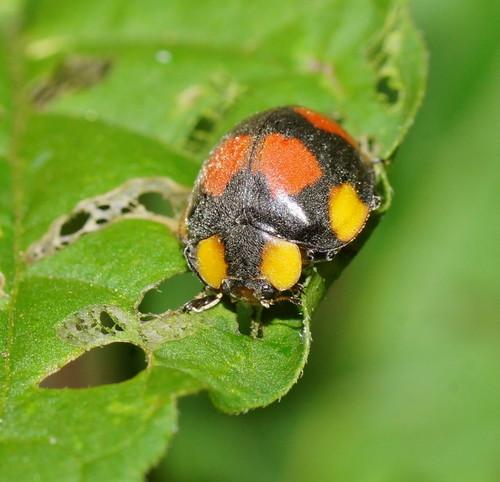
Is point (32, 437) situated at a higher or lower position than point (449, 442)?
higher

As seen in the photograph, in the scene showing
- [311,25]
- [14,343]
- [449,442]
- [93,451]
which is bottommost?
[449,442]

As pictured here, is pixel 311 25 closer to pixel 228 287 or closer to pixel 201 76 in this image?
pixel 201 76

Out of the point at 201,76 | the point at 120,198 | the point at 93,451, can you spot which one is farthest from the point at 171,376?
the point at 201,76

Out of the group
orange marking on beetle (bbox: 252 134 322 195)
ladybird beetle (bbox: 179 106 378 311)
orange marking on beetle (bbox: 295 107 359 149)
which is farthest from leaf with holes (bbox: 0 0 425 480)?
orange marking on beetle (bbox: 252 134 322 195)

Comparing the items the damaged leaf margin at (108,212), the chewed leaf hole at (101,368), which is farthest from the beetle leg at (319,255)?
the chewed leaf hole at (101,368)

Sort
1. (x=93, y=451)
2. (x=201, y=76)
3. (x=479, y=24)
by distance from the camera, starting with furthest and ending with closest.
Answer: (x=479, y=24) → (x=201, y=76) → (x=93, y=451)

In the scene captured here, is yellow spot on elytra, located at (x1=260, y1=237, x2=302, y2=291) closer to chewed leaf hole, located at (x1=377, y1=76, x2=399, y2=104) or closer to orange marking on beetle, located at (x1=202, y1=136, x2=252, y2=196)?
orange marking on beetle, located at (x1=202, y1=136, x2=252, y2=196)
